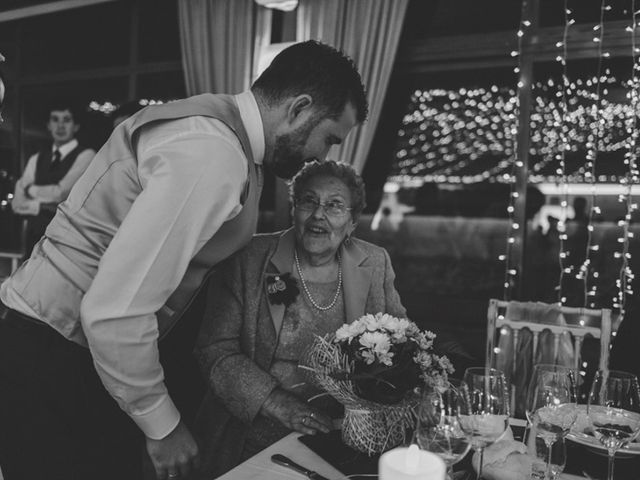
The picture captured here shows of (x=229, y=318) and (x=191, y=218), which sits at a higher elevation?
(x=191, y=218)

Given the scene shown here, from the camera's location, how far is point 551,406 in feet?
3.94

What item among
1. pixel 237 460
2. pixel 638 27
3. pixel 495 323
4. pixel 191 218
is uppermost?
pixel 638 27

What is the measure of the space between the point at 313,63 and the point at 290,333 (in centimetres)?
86

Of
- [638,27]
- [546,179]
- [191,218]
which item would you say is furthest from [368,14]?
[191,218]

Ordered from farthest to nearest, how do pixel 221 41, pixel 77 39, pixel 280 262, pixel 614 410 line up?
pixel 77 39 < pixel 221 41 < pixel 280 262 < pixel 614 410

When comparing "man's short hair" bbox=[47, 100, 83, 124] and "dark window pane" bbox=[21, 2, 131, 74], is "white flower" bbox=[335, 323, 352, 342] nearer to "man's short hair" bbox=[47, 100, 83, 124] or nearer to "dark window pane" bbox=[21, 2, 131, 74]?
"man's short hair" bbox=[47, 100, 83, 124]

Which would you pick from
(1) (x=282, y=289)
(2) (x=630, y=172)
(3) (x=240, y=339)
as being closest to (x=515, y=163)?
(2) (x=630, y=172)

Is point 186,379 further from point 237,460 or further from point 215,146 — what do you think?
point 215,146

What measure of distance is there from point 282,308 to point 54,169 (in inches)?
138

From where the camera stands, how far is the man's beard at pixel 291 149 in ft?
5.03

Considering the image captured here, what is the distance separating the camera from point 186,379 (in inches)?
89.4

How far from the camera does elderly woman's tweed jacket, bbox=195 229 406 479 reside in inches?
70.4

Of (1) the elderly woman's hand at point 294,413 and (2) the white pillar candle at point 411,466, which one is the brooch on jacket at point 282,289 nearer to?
(1) the elderly woman's hand at point 294,413

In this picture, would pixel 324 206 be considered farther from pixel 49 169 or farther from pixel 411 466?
pixel 49 169
